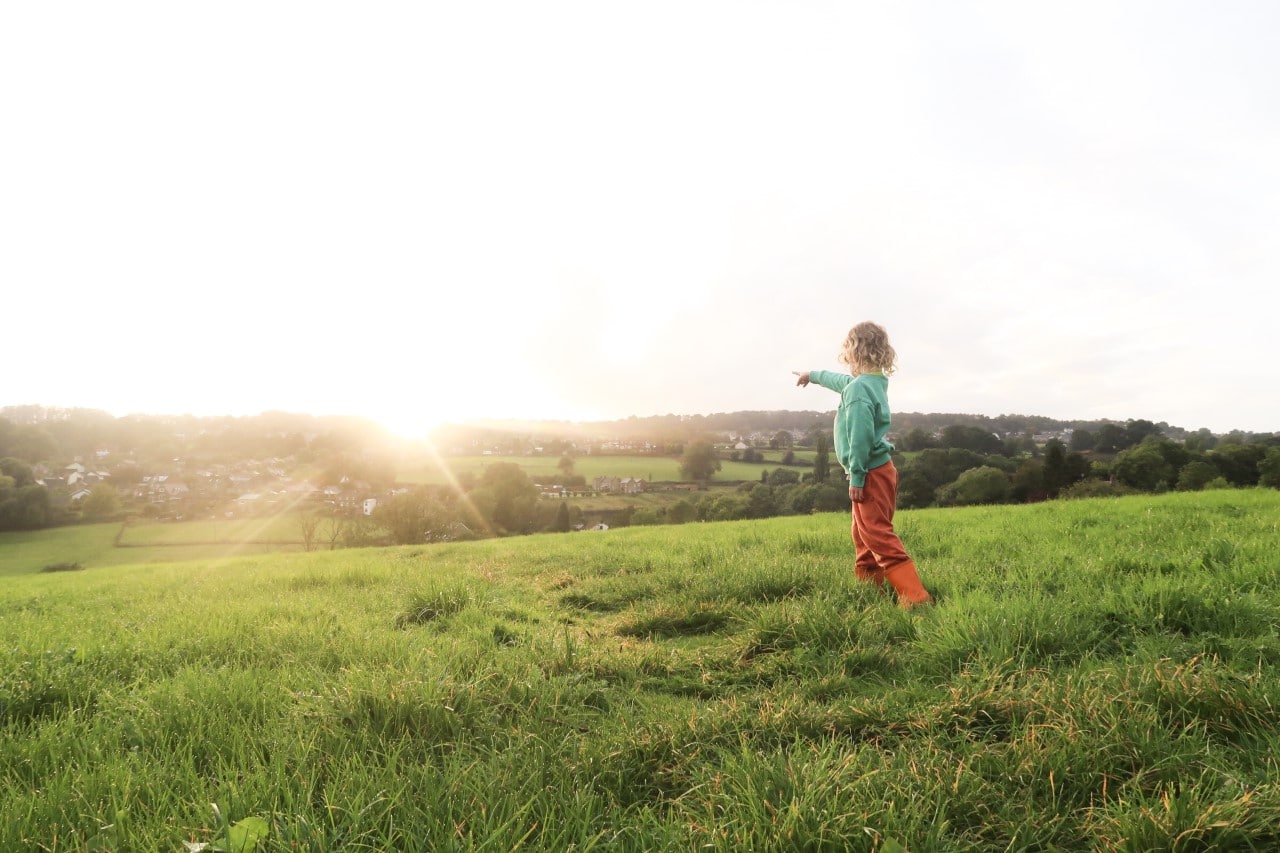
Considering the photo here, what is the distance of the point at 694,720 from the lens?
2775 mm

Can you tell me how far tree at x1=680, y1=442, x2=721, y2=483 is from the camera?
66.9 meters

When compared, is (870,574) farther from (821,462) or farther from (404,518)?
(821,462)

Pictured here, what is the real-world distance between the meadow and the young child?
20.9 inches

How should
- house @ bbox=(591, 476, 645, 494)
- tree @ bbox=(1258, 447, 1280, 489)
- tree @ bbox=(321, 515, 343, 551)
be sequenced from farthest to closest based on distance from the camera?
1. house @ bbox=(591, 476, 645, 494)
2. tree @ bbox=(321, 515, 343, 551)
3. tree @ bbox=(1258, 447, 1280, 489)

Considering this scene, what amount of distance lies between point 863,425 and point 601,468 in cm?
7113

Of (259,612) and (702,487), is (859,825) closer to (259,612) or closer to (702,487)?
(259,612)

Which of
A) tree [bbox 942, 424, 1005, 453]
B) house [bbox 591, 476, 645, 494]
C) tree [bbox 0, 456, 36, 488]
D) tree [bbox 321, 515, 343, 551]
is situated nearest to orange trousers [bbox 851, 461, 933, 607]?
tree [bbox 321, 515, 343, 551]

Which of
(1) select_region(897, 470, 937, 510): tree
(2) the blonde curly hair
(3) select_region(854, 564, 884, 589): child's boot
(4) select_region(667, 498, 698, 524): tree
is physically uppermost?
(2) the blonde curly hair

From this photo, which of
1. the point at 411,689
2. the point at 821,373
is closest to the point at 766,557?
the point at 821,373

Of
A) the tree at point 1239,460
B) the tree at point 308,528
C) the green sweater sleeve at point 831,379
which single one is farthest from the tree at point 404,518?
the tree at point 1239,460

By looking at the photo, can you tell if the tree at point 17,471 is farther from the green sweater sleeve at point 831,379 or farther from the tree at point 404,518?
the green sweater sleeve at point 831,379

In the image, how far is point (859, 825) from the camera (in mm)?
1844

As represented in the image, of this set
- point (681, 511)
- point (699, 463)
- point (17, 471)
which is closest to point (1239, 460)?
point (681, 511)

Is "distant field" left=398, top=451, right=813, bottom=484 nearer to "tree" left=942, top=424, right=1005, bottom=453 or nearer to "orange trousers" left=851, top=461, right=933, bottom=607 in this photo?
"tree" left=942, top=424, right=1005, bottom=453
